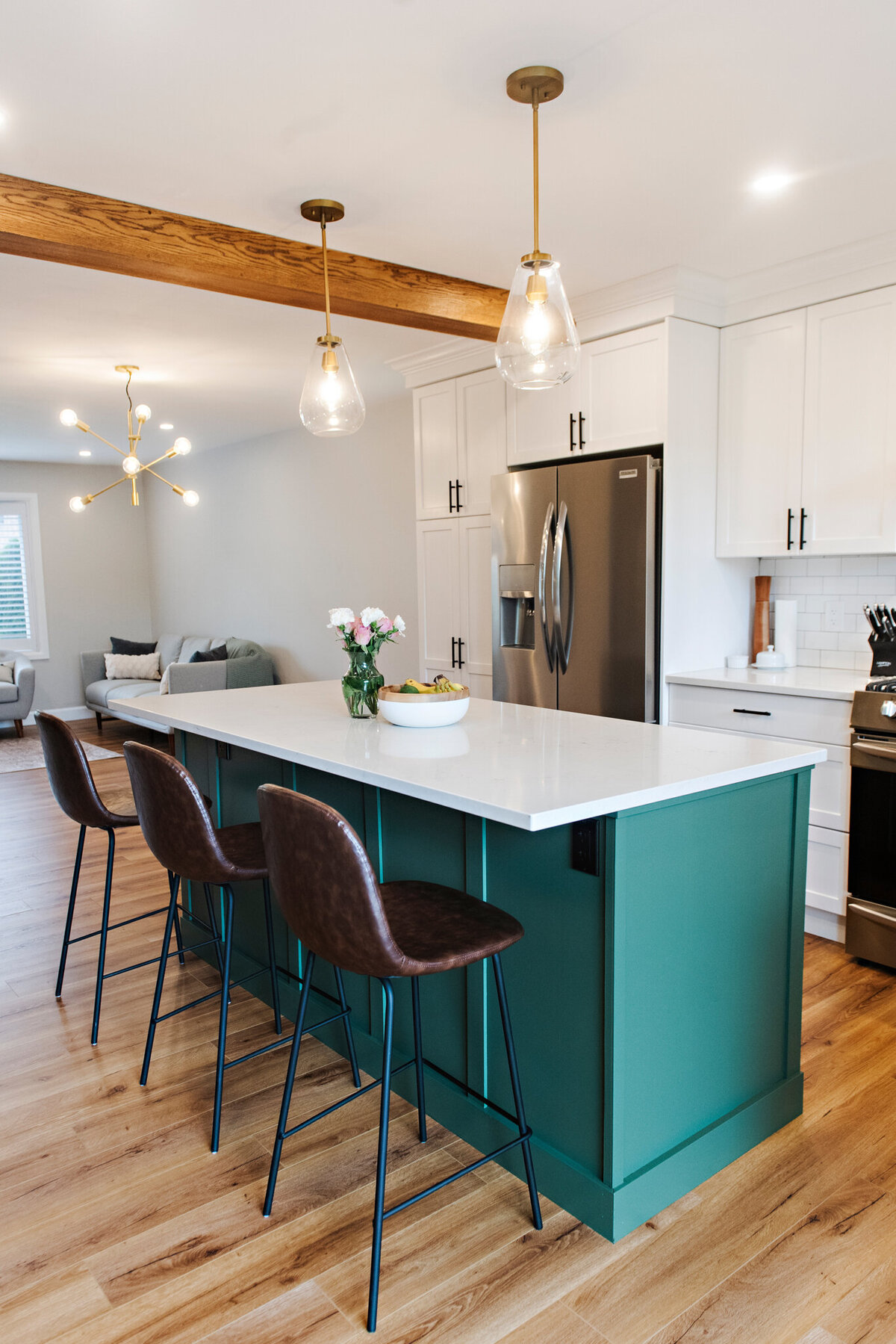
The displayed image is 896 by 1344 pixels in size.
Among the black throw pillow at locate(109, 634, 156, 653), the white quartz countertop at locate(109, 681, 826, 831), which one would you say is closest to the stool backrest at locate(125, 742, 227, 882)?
the white quartz countertop at locate(109, 681, 826, 831)

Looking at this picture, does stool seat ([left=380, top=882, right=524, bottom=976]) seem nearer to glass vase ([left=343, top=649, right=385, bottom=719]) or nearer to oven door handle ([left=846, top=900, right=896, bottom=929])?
glass vase ([left=343, top=649, right=385, bottom=719])

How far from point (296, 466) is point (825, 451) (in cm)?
451

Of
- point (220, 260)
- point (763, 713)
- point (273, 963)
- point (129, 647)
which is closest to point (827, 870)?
point (763, 713)

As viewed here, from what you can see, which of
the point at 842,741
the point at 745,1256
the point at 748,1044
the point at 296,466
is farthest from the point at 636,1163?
the point at 296,466

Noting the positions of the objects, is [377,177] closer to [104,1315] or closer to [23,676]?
[104,1315]

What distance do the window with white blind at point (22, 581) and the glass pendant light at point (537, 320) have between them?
8.02 metres

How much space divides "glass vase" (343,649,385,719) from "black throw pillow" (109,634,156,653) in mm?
6916

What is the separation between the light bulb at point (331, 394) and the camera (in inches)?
106

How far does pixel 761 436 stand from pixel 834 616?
0.82 meters

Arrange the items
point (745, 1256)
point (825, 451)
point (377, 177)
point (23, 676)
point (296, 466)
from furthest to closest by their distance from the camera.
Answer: point (23, 676) < point (296, 466) < point (825, 451) < point (377, 177) < point (745, 1256)

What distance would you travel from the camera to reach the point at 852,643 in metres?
3.75

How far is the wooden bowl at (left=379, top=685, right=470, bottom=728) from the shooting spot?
248 cm

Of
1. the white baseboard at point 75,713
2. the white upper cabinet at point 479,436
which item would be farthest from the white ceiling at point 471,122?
the white baseboard at point 75,713

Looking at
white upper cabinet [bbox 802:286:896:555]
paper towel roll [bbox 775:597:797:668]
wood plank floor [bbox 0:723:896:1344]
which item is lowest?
wood plank floor [bbox 0:723:896:1344]
